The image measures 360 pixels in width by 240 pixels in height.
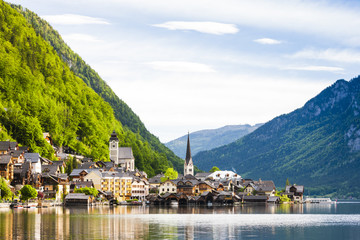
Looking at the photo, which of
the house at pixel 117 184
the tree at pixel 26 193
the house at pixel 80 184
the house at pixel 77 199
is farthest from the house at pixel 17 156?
the house at pixel 117 184

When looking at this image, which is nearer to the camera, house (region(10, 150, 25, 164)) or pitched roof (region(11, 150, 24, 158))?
house (region(10, 150, 25, 164))

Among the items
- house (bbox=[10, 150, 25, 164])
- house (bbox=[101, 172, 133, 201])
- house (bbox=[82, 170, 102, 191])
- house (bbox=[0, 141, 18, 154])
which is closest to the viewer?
house (bbox=[0, 141, 18, 154])

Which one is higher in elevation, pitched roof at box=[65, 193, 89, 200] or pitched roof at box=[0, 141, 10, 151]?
pitched roof at box=[0, 141, 10, 151]

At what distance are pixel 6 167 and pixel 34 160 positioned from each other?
54.8 feet

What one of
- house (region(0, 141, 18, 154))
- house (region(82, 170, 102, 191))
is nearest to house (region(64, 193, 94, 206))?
house (region(0, 141, 18, 154))

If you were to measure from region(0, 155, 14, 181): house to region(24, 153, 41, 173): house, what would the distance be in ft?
39.6

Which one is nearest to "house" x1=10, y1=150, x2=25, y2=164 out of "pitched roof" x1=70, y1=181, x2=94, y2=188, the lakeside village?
the lakeside village

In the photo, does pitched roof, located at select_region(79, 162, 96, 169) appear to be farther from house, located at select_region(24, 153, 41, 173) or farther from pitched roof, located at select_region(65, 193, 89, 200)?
pitched roof, located at select_region(65, 193, 89, 200)

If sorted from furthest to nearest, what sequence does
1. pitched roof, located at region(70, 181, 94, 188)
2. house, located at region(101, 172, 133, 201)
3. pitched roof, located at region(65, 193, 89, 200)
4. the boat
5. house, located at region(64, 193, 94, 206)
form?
house, located at region(101, 172, 133, 201), pitched roof, located at region(70, 181, 94, 188), pitched roof, located at region(65, 193, 89, 200), house, located at region(64, 193, 94, 206), the boat

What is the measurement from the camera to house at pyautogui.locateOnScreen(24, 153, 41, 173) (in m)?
160

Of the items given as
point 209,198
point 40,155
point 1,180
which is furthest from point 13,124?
point 209,198

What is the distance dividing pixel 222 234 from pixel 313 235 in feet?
37.1

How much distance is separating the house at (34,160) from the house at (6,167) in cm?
1206

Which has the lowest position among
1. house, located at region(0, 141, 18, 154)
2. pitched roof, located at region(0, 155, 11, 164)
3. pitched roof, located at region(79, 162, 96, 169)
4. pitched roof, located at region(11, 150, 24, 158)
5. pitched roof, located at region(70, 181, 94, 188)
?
pitched roof, located at region(70, 181, 94, 188)
